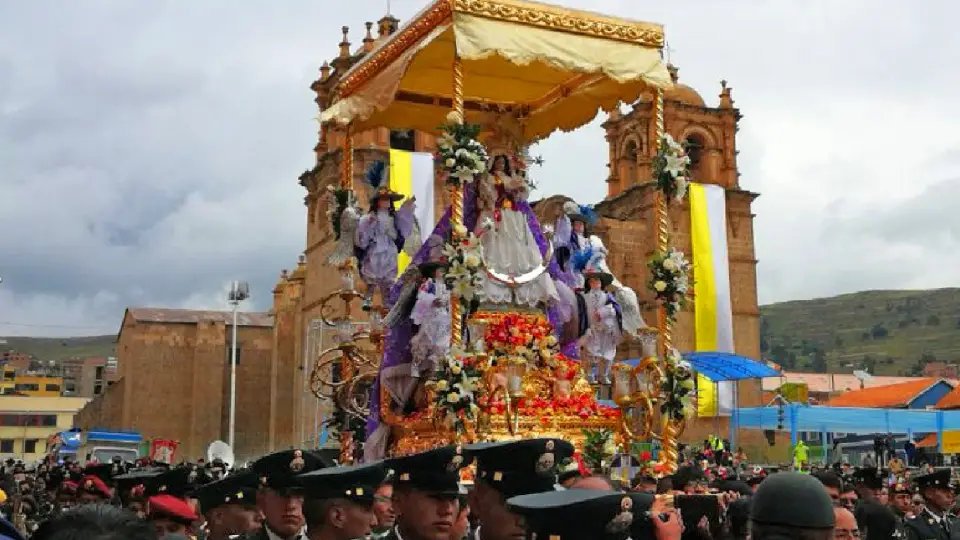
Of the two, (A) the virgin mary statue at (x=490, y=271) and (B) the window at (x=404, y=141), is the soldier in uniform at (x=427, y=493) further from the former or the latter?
(B) the window at (x=404, y=141)

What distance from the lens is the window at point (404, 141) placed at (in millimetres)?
35062

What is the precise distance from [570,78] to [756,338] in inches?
1233

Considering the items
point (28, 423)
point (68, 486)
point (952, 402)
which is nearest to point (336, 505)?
point (68, 486)

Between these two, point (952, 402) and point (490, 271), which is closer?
point (490, 271)

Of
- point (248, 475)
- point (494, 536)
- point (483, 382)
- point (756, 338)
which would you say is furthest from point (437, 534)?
point (756, 338)

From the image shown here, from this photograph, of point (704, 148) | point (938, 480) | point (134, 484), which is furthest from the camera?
point (704, 148)

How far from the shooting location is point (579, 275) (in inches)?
568

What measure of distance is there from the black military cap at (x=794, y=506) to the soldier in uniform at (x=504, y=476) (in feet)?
5.16

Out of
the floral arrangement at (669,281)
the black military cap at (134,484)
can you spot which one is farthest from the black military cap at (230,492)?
the floral arrangement at (669,281)

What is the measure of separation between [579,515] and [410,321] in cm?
983

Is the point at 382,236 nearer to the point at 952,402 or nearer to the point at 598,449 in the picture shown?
the point at 598,449

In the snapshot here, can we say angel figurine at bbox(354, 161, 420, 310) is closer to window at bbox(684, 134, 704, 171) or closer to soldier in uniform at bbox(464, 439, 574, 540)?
soldier in uniform at bbox(464, 439, 574, 540)

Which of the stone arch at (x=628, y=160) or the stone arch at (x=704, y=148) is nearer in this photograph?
the stone arch at (x=628, y=160)

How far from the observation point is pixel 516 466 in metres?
4.59
